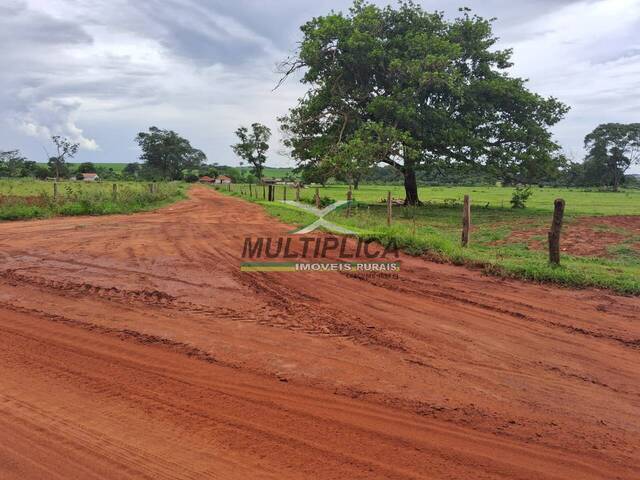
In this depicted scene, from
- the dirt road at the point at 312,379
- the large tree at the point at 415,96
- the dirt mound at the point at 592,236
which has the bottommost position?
the dirt road at the point at 312,379

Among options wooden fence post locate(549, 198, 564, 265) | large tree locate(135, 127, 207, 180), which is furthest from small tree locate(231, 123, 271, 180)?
wooden fence post locate(549, 198, 564, 265)

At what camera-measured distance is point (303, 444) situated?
3039mm

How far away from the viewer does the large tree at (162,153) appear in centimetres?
8575

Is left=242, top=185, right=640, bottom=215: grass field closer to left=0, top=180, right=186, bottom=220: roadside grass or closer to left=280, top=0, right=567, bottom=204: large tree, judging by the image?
left=280, top=0, right=567, bottom=204: large tree

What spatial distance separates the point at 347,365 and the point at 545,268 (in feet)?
18.4

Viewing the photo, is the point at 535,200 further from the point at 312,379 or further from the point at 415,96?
the point at 312,379

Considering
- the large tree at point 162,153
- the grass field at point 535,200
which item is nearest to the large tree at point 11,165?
the large tree at point 162,153

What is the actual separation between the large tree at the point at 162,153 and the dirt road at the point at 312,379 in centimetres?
8259

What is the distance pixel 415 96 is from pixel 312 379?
2142 centimetres

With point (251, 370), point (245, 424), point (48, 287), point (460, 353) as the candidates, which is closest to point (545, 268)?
point (460, 353)

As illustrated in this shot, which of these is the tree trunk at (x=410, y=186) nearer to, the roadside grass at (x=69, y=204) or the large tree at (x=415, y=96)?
the large tree at (x=415, y=96)

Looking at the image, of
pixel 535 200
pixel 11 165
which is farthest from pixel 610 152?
pixel 11 165

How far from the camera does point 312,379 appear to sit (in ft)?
13.0

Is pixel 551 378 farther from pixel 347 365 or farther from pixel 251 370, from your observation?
pixel 251 370
